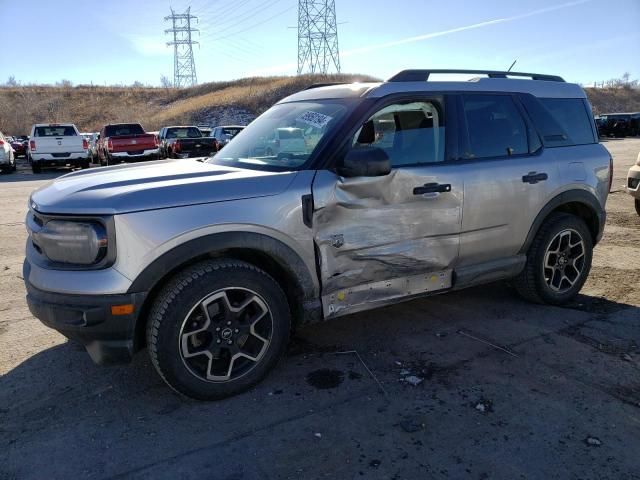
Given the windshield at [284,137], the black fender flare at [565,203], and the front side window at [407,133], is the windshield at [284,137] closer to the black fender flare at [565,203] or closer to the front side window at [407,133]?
the front side window at [407,133]

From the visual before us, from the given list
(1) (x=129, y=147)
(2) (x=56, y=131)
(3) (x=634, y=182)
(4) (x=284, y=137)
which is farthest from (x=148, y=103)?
(4) (x=284, y=137)

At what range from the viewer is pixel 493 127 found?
13.4ft

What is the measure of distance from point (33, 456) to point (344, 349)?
203cm

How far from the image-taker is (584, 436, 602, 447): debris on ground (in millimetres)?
2621

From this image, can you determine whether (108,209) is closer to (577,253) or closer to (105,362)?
(105,362)

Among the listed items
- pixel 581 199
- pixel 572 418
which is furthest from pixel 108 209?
pixel 581 199

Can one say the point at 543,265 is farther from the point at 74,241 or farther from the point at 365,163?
the point at 74,241

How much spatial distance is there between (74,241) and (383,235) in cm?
189

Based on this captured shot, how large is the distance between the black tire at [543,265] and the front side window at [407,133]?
132 cm

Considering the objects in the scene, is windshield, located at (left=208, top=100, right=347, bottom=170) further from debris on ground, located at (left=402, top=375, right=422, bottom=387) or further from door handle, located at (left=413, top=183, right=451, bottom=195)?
debris on ground, located at (left=402, top=375, right=422, bottom=387)

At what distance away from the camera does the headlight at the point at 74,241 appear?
8.93ft

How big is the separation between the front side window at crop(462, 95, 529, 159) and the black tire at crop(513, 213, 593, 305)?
0.74m

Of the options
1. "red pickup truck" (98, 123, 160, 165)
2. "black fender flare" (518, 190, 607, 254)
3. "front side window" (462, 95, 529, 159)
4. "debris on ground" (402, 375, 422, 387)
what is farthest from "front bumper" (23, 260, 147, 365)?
"red pickup truck" (98, 123, 160, 165)

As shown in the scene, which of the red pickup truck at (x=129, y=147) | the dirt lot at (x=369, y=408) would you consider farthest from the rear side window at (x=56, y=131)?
the dirt lot at (x=369, y=408)
